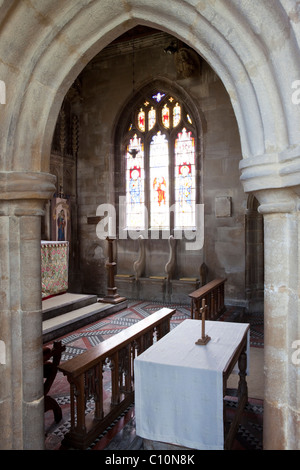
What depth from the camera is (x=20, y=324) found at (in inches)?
82.8

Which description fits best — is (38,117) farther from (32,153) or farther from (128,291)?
(128,291)

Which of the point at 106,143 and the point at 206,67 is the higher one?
the point at 206,67

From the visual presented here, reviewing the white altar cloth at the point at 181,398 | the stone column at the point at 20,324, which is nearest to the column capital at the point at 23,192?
the stone column at the point at 20,324

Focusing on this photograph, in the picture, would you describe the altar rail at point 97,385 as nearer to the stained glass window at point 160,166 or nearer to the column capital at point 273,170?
the column capital at point 273,170

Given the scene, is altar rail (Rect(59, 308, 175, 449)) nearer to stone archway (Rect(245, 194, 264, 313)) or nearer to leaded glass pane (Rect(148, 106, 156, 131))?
stone archway (Rect(245, 194, 264, 313))

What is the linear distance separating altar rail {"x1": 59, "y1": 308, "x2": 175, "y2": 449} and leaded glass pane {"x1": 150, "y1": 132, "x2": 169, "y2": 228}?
501cm

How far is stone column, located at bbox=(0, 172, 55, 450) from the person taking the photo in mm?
2086

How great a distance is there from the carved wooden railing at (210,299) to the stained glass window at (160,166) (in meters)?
2.00

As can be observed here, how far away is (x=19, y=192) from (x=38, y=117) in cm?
46

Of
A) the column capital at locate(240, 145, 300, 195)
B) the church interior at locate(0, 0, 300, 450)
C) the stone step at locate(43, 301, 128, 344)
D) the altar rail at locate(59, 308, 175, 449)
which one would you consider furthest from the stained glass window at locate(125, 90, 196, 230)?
the column capital at locate(240, 145, 300, 195)

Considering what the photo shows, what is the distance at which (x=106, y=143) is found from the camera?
8.72 meters

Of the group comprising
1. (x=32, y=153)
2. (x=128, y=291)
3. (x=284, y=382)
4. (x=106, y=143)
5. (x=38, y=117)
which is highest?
(x=106, y=143)
